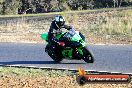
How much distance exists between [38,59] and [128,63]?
11.1 feet

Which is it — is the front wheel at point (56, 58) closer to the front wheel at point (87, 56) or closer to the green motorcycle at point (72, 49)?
the green motorcycle at point (72, 49)

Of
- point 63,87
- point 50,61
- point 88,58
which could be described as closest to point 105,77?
point 63,87

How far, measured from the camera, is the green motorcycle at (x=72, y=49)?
13945mm

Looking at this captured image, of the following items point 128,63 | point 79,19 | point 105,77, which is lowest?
point 79,19

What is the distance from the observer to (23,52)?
55.5 feet

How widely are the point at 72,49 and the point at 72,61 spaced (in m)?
0.59

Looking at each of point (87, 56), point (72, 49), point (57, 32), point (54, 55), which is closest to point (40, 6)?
point (54, 55)

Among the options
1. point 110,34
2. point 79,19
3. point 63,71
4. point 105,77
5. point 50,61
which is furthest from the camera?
point 79,19

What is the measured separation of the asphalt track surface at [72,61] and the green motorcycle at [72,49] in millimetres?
205

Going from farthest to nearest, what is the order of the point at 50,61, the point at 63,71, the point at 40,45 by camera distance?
1. the point at 40,45
2. the point at 50,61
3. the point at 63,71

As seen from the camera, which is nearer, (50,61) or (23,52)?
(50,61)

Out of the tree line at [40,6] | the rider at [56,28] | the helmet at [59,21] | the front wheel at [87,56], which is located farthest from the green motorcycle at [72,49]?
the tree line at [40,6]

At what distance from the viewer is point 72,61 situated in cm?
1462

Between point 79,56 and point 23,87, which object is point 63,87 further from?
point 79,56
